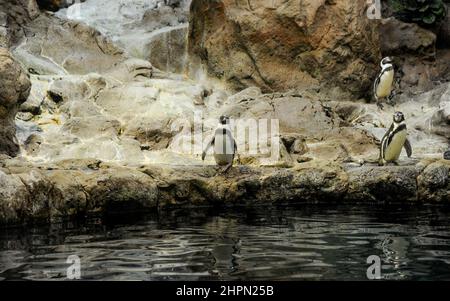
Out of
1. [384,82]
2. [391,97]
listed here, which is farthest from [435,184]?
[391,97]

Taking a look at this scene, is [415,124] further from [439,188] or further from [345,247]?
[345,247]

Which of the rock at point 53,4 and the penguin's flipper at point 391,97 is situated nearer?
the penguin's flipper at point 391,97

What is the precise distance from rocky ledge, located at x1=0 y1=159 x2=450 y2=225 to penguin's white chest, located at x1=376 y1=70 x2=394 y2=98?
3794mm

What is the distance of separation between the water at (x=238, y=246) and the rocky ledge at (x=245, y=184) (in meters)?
0.39

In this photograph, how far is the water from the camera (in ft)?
15.5

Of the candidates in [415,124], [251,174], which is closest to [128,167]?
[251,174]

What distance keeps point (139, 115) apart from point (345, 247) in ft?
20.2

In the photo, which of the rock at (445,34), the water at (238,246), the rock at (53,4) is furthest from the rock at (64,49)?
the rock at (445,34)

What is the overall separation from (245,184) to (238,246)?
9.62ft

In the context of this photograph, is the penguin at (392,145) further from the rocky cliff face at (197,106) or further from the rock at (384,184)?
the rock at (384,184)

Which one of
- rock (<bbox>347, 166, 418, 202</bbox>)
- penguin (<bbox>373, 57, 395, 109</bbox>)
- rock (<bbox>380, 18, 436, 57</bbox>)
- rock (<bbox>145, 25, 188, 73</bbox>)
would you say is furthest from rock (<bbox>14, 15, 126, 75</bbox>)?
rock (<bbox>347, 166, 418, 202</bbox>)

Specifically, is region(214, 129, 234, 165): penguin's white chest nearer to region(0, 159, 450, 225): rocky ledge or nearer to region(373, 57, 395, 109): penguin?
region(0, 159, 450, 225): rocky ledge

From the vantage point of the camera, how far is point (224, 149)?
29.4 feet

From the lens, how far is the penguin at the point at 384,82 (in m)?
12.4
